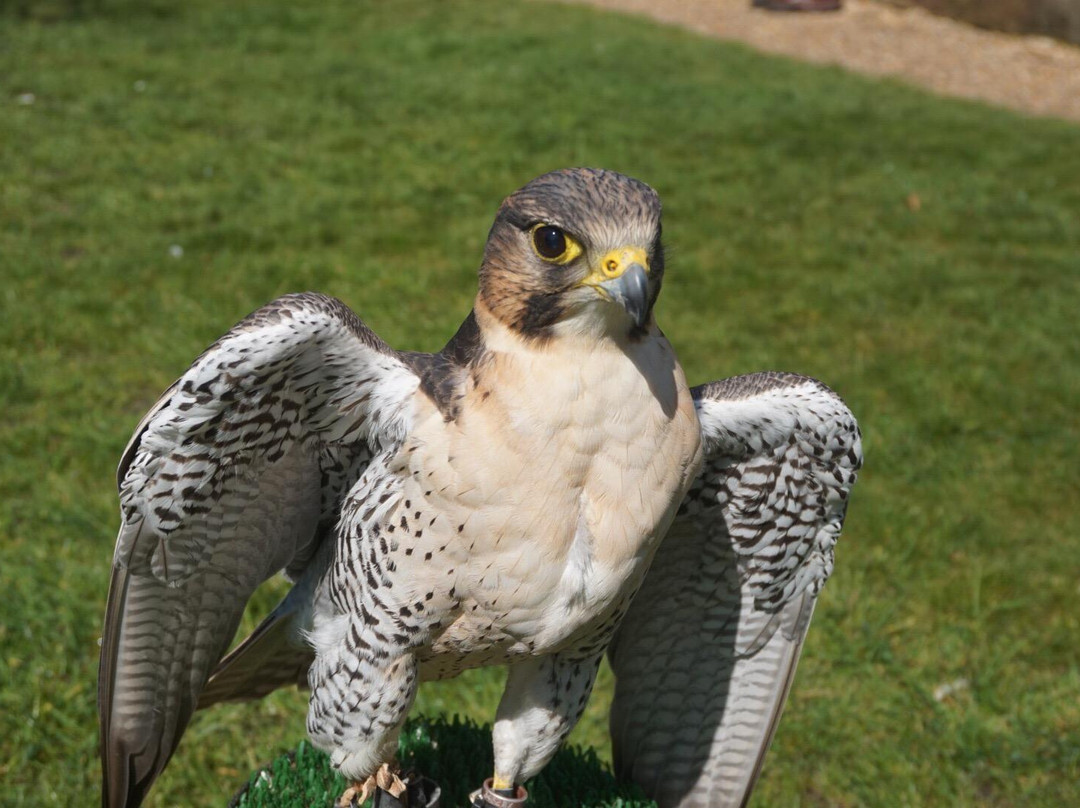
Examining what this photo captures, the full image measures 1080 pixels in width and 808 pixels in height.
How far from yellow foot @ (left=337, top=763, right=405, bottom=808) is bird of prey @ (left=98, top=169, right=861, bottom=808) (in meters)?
0.02

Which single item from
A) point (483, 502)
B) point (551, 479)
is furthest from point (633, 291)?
point (483, 502)

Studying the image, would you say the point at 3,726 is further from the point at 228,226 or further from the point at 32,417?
the point at 228,226

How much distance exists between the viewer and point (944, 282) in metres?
7.94

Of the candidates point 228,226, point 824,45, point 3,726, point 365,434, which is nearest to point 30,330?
point 228,226

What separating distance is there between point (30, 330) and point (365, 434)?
15.3ft

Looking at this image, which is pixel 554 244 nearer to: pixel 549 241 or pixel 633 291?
pixel 549 241

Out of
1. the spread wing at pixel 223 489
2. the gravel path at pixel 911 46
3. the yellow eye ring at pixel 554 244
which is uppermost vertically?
the yellow eye ring at pixel 554 244

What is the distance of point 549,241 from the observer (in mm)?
2160

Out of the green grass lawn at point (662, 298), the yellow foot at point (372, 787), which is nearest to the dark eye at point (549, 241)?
the yellow foot at point (372, 787)

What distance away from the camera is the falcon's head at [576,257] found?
212 cm

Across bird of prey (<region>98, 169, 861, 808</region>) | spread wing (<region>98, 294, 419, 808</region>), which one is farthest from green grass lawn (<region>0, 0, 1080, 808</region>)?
bird of prey (<region>98, 169, 861, 808</region>)

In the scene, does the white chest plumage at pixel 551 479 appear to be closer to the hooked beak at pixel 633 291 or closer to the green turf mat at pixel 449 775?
the hooked beak at pixel 633 291

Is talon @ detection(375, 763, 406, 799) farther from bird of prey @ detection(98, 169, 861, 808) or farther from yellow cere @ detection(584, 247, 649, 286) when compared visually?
yellow cere @ detection(584, 247, 649, 286)

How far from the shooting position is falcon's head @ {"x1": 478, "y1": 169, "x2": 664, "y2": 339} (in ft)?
6.95
